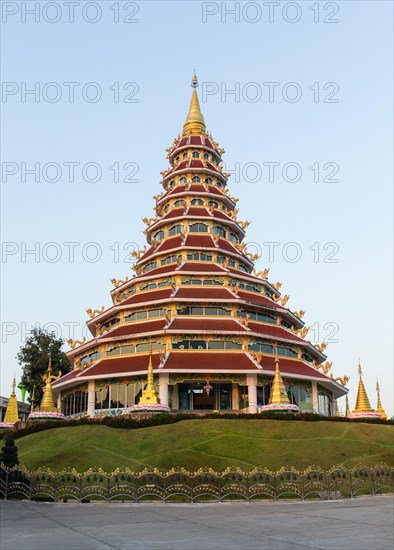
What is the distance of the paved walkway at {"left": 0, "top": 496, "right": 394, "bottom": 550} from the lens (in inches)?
492

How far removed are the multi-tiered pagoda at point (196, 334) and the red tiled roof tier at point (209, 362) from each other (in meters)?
0.08

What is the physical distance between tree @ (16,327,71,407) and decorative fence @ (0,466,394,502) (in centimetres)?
4836

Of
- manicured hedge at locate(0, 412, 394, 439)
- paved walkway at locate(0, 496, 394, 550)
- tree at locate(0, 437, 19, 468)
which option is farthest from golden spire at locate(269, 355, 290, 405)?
tree at locate(0, 437, 19, 468)

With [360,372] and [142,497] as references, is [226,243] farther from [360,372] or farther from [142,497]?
[142,497]

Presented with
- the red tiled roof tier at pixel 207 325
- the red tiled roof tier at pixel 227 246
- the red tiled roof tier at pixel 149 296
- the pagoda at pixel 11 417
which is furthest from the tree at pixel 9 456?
the red tiled roof tier at pixel 227 246

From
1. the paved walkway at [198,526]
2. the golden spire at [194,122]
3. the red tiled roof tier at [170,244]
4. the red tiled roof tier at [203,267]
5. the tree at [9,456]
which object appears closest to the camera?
the paved walkway at [198,526]

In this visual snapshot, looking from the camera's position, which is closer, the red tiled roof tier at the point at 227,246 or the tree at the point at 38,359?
the red tiled roof tier at the point at 227,246

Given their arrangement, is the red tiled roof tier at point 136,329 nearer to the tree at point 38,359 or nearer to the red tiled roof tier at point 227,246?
the red tiled roof tier at point 227,246

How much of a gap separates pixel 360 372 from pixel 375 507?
2824 cm

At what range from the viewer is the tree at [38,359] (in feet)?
235

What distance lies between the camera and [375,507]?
20.1m

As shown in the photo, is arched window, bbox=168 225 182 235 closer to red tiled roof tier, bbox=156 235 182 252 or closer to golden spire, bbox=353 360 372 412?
red tiled roof tier, bbox=156 235 182 252

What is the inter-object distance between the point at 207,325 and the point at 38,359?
111 feet

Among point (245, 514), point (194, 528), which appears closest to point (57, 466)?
point (245, 514)
